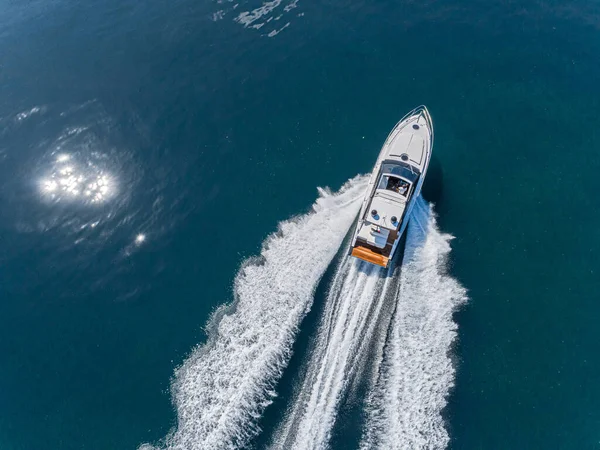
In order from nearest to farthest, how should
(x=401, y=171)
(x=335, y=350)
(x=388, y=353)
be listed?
(x=335, y=350) → (x=388, y=353) → (x=401, y=171)

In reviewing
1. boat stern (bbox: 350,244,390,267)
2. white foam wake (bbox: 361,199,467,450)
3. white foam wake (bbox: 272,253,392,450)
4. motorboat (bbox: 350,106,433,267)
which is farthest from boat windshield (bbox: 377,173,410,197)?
white foam wake (bbox: 272,253,392,450)

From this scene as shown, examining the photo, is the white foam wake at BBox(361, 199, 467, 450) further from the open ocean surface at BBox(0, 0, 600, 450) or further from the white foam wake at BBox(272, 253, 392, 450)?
the white foam wake at BBox(272, 253, 392, 450)

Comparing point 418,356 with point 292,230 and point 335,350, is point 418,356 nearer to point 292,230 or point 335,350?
point 335,350

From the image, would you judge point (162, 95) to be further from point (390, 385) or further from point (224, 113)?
point (390, 385)

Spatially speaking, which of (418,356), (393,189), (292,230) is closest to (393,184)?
(393,189)

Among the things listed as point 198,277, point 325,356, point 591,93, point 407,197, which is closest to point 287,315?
point 325,356
